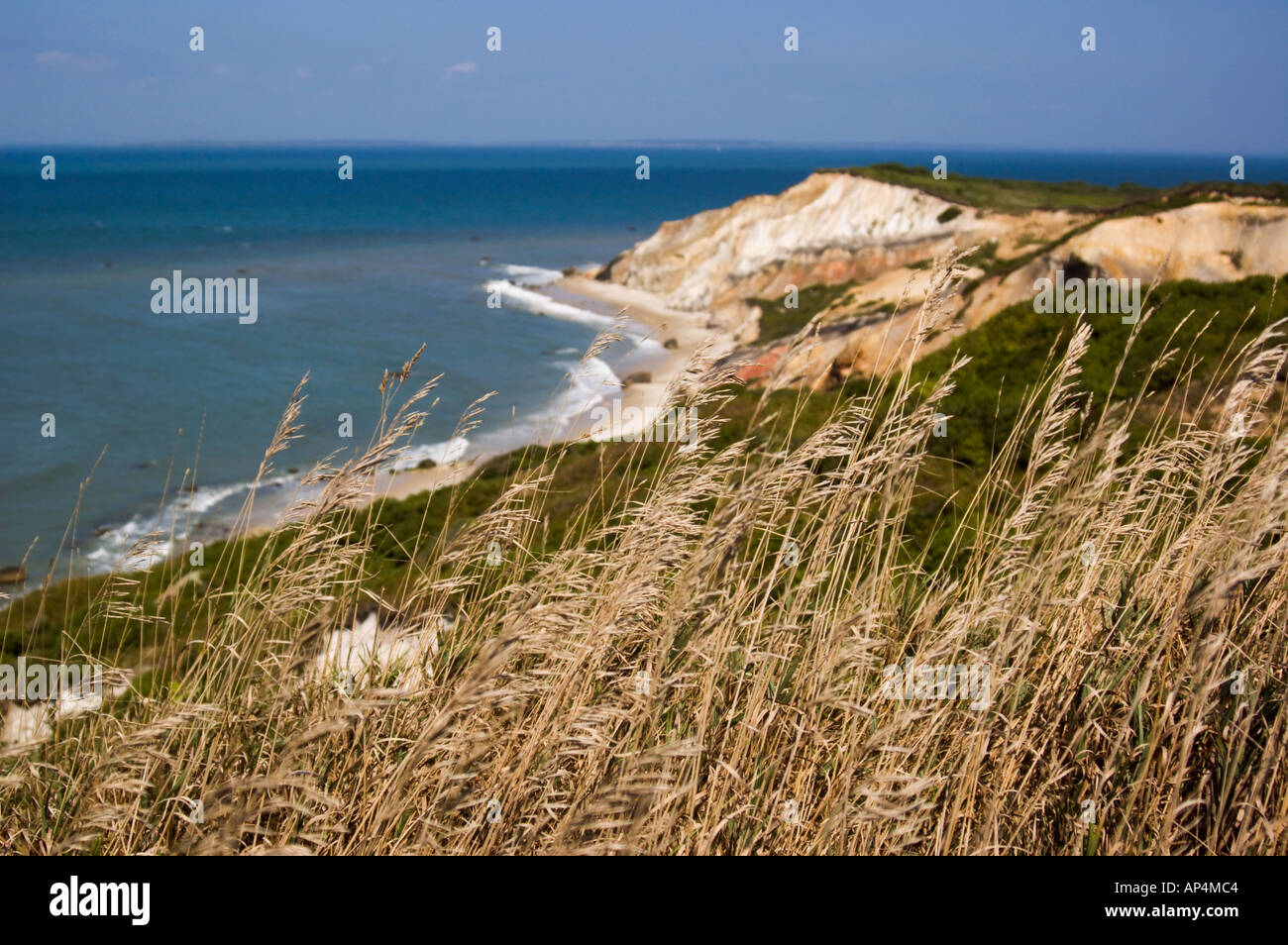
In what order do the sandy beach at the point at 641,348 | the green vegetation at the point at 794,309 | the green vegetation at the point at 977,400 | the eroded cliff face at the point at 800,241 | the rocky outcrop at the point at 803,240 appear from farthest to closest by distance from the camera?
the eroded cliff face at the point at 800,241 → the rocky outcrop at the point at 803,240 → the green vegetation at the point at 794,309 → the sandy beach at the point at 641,348 → the green vegetation at the point at 977,400

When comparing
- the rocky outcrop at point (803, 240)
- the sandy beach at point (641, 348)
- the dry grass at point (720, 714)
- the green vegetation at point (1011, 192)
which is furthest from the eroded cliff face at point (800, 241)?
the dry grass at point (720, 714)

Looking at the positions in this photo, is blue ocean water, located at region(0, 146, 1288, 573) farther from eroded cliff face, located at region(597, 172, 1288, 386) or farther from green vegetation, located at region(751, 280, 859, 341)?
green vegetation, located at region(751, 280, 859, 341)

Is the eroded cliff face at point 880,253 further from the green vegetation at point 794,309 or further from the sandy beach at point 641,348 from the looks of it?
the sandy beach at point 641,348

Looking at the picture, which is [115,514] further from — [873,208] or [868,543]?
[873,208]

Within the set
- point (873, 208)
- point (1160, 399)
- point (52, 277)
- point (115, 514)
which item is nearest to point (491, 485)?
point (115, 514)

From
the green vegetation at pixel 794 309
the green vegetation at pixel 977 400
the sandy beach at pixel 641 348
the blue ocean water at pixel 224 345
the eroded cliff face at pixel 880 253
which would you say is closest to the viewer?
the green vegetation at pixel 977 400

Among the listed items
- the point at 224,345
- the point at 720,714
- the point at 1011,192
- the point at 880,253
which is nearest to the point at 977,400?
the point at 720,714
